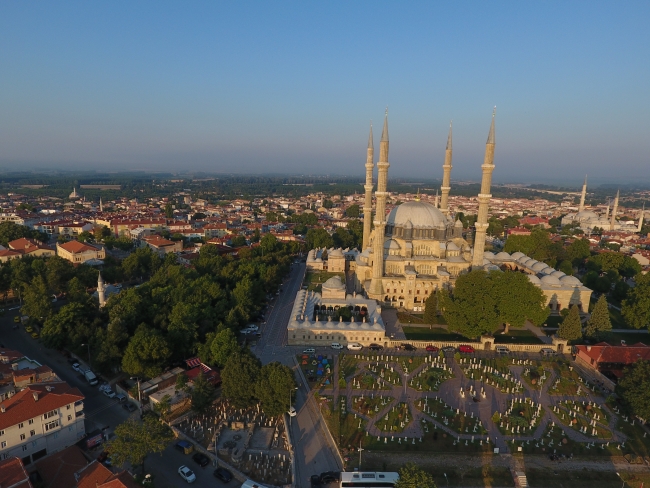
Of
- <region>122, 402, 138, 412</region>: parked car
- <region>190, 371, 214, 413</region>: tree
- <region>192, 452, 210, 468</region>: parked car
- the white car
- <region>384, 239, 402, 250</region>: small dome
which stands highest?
<region>384, 239, 402, 250</region>: small dome

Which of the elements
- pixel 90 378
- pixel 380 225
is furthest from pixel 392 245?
pixel 90 378

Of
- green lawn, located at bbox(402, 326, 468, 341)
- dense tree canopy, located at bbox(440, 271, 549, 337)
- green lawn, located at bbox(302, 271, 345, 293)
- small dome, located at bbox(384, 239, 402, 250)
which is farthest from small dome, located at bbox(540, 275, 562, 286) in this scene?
green lawn, located at bbox(302, 271, 345, 293)

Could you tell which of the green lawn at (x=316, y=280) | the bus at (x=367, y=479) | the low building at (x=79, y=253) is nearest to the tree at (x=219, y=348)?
the bus at (x=367, y=479)

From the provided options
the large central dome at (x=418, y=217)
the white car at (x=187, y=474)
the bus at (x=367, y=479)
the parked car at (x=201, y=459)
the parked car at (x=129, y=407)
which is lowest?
the parked car at (x=129, y=407)

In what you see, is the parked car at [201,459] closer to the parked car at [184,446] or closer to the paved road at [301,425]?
the parked car at [184,446]

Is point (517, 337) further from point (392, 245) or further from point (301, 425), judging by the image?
point (301, 425)

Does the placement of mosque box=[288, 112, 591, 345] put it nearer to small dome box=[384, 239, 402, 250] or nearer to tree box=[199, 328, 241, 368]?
small dome box=[384, 239, 402, 250]

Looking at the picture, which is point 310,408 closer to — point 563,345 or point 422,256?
point 563,345

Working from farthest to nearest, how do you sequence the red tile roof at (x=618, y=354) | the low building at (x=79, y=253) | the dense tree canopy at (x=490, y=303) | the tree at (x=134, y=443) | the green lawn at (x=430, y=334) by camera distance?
the low building at (x=79, y=253), the green lawn at (x=430, y=334), the dense tree canopy at (x=490, y=303), the red tile roof at (x=618, y=354), the tree at (x=134, y=443)
